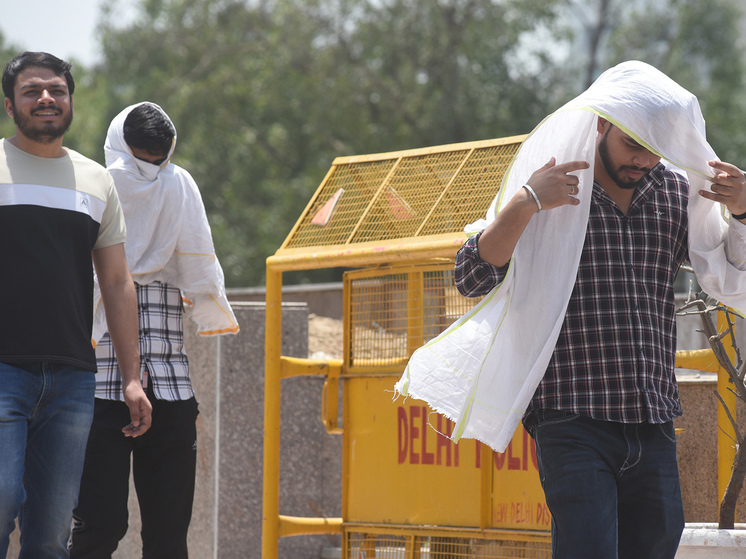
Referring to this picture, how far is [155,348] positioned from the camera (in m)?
3.68

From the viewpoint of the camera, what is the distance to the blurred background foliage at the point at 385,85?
19.4 m

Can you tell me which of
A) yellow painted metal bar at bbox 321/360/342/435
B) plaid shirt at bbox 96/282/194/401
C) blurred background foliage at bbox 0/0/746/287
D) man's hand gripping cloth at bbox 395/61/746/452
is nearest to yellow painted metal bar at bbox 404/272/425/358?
yellow painted metal bar at bbox 321/360/342/435

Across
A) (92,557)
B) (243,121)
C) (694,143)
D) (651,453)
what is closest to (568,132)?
(694,143)

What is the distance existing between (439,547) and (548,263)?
6.11ft

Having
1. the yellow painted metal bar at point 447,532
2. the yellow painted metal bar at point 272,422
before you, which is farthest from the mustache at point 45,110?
the yellow painted metal bar at point 447,532

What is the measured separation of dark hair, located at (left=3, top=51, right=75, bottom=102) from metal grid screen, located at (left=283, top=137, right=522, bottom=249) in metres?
1.59

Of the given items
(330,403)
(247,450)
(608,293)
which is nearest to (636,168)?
(608,293)

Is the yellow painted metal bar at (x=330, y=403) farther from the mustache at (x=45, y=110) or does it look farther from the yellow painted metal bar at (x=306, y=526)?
the mustache at (x=45, y=110)

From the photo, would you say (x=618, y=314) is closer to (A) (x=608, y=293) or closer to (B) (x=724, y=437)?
(A) (x=608, y=293)

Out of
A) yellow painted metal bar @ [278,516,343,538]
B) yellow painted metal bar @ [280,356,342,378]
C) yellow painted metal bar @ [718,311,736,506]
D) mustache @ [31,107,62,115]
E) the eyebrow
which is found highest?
the eyebrow

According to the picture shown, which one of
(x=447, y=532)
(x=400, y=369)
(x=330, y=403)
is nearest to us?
(x=447, y=532)

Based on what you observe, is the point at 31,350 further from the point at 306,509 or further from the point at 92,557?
the point at 306,509

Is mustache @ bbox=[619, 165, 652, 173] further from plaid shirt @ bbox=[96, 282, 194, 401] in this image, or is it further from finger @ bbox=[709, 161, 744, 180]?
plaid shirt @ bbox=[96, 282, 194, 401]

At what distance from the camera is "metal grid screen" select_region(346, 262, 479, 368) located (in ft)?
13.8
